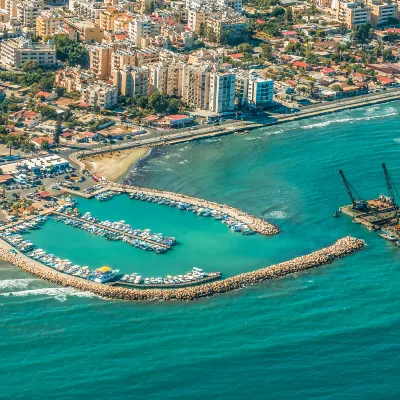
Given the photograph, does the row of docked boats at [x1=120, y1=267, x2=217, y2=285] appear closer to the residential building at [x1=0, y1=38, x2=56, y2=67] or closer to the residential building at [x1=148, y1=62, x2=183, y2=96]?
the residential building at [x1=148, y1=62, x2=183, y2=96]

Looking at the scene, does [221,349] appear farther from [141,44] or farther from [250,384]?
[141,44]

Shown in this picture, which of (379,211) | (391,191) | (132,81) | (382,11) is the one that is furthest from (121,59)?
(382,11)

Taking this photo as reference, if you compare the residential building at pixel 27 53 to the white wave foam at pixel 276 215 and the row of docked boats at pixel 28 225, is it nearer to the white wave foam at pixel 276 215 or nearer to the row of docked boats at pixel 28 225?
the row of docked boats at pixel 28 225

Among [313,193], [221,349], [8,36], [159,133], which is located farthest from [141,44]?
[221,349]

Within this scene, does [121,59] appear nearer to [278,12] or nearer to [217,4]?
[217,4]

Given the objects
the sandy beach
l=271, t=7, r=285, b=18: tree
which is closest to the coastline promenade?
the sandy beach

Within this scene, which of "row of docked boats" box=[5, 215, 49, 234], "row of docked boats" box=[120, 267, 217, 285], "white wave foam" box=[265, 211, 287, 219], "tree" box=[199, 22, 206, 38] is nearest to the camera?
"row of docked boats" box=[120, 267, 217, 285]
